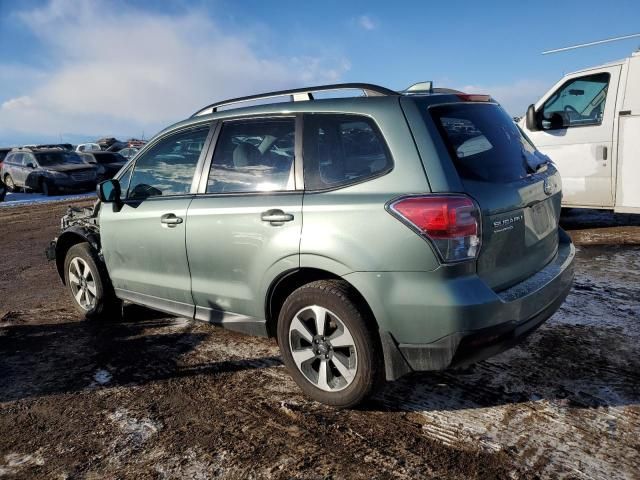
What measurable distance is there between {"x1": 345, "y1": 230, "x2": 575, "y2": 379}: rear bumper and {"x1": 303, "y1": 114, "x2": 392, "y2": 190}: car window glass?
0.60m

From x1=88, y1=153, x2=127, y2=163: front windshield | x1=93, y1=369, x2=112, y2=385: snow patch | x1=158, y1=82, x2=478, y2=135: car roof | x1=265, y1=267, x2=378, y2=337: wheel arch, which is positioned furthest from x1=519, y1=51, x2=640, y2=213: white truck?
x1=88, y1=153, x2=127, y2=163: front windshield

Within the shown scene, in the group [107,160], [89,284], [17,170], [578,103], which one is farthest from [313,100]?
[107,160]

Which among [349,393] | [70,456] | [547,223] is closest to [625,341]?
[547,223]

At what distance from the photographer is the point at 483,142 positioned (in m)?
2.98

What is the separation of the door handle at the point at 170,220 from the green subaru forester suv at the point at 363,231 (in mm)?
12

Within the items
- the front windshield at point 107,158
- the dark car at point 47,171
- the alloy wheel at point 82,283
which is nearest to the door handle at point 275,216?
the alloy wheel at point 82,283

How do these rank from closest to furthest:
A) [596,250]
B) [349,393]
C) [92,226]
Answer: [349,393] < [92,226] < [596,250]

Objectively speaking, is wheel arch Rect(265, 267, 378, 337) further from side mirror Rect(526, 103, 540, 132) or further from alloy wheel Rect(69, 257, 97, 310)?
side mirror Rect(526, 103, 540, 132)

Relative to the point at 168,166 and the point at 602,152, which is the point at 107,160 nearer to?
the point at 168,166

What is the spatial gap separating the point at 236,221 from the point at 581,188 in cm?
567

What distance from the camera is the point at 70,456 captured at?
2.76 m

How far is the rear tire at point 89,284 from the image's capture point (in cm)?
472

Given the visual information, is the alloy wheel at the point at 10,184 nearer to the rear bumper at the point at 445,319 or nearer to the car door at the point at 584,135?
the car door at the point at 584,135

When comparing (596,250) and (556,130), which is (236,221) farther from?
(556,130)
